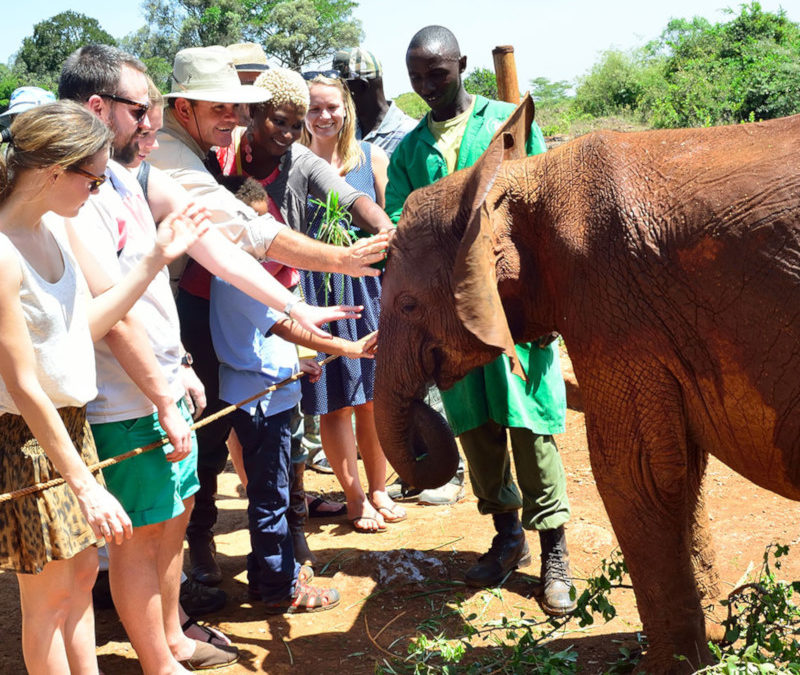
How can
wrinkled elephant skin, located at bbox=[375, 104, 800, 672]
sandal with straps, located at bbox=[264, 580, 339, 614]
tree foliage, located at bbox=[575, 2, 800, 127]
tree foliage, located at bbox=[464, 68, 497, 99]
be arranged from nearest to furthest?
1. wrinkled elephant skin, located at bbox=[375, 104, 800, 672]
2. sandal with straps, located at bbox=[264, 580, 339, 614]
3. tree foliage, located at bbox=[575, 2, 800, 127]
4. tree foliage, located at bbox=[464, 68, 497, 99]

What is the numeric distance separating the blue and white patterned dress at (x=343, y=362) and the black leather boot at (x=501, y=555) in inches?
50.4

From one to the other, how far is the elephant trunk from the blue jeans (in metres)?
0.78

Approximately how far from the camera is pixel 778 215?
280 centimetres

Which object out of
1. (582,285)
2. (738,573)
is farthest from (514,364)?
(738,573)

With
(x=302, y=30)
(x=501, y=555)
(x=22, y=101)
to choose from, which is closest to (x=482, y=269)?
(x=501, y=555)

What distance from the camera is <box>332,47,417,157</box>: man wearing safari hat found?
739 centimetres

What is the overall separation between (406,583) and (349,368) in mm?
1412

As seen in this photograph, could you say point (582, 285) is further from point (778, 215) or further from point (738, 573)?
point (738, 573)

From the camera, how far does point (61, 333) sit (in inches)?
122

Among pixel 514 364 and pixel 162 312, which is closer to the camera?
pixel 514 364

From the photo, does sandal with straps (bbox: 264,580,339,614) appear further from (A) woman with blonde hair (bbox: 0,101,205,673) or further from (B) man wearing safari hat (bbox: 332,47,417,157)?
(B) man wearing safari hat (bbox: 332,47,417,157)

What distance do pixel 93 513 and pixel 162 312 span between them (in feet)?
3.33

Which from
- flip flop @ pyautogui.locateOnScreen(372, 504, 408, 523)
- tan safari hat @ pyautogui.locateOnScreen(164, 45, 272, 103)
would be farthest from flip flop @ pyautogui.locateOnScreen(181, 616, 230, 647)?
tan safari hat @ pyautogui.locateOnScreen(164, 45, 272, 103)

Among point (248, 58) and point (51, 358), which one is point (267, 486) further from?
point (248, 58)
